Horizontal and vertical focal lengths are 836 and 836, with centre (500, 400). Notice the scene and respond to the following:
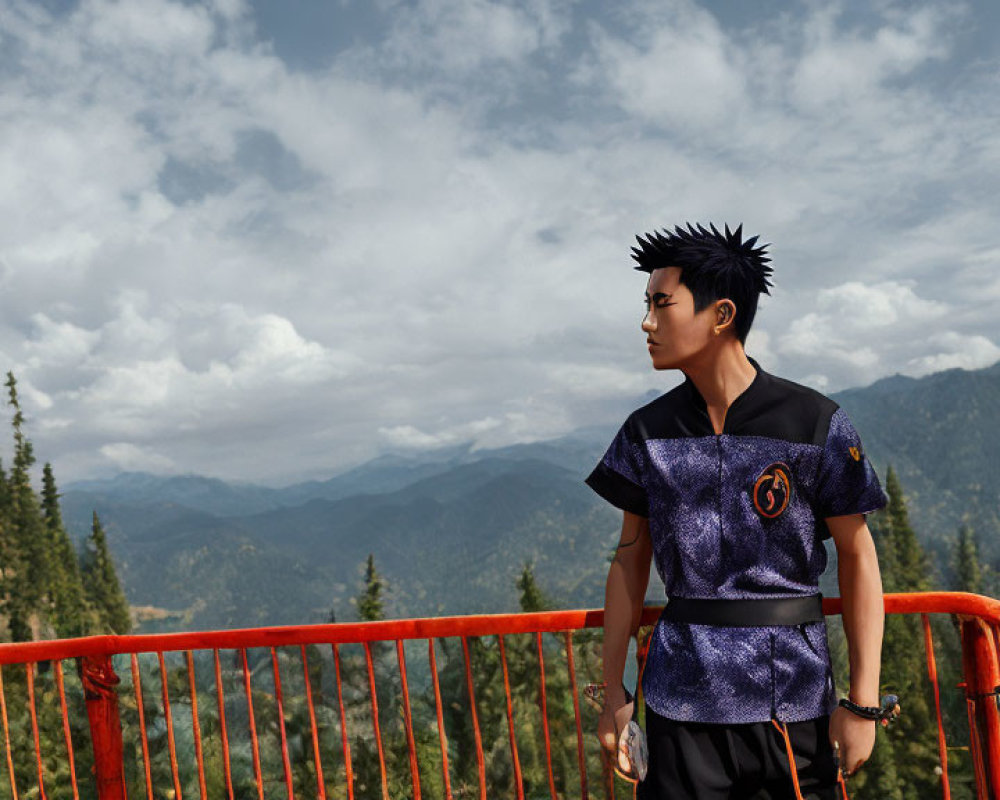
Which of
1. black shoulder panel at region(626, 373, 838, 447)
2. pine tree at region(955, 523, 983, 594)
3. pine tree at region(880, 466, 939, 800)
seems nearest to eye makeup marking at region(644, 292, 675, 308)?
black shoulder panel at region(626, 373, 838, 447)

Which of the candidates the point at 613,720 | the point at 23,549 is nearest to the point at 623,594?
the point at 613,720

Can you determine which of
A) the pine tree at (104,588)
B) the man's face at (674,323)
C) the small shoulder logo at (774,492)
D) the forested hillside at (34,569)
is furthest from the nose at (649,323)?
the pine tree at (104,588)

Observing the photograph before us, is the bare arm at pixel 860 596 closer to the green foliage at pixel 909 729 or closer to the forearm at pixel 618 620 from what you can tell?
the forearm at pixel 618 620

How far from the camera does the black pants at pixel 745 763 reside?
2.27 meters

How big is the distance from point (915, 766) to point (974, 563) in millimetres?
55414

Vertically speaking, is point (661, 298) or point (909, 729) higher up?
point (661, 298)

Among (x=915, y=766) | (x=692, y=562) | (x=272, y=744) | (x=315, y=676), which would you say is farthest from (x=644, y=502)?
(x=915, y=766)

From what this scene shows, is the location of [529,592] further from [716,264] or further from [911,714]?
[716,264]

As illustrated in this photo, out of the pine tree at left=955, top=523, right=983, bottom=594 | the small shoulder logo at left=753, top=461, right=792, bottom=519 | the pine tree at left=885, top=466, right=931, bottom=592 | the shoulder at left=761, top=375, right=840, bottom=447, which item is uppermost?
the shoulder at left=761, top=375, right=840, bottom=447

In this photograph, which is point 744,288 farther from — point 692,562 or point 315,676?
point 315,676

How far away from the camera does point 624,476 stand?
251cm

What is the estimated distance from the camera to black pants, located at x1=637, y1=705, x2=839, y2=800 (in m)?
2.27

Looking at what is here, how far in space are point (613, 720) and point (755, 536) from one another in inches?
28.6

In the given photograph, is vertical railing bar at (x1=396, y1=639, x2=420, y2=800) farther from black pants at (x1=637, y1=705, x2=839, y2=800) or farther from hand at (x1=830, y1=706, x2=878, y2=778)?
hand at (x1=830, y1=706, x2=878, y2=778)
